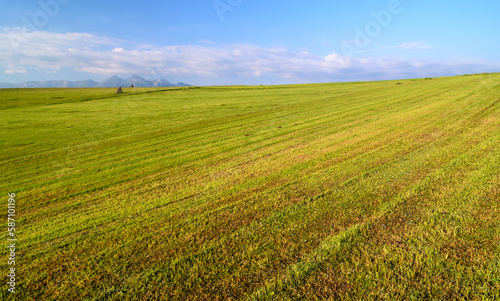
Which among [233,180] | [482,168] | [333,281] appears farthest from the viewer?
[233,180]

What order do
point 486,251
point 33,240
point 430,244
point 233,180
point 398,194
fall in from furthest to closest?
point 233,180 < point 398,194 < point 33,240 < point 430,244 < point 486,251

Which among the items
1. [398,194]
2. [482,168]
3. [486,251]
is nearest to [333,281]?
[486,251]

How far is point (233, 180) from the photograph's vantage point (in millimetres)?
9016

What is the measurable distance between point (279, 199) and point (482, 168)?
6736 mm

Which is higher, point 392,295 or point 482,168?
point 482,168

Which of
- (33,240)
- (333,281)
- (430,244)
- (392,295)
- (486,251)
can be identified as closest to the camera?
(392,295)

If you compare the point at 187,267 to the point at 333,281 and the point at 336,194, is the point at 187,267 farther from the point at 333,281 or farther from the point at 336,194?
the point at 336,194

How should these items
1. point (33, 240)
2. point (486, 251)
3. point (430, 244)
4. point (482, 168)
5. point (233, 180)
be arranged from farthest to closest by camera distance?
point (233, 180)
point (482, 168)
point (33, 240)
point (430, 244)
point (486, 251)

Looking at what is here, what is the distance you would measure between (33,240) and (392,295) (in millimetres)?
7684

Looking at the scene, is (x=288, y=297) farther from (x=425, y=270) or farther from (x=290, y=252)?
(x=425, y=270)

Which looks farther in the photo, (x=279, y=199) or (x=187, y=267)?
(x=279, y=199)

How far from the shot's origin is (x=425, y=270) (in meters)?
4.19

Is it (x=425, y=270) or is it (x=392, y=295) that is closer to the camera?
(x=392, y=295)

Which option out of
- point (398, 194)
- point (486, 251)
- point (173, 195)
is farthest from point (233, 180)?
point (486, 251)
